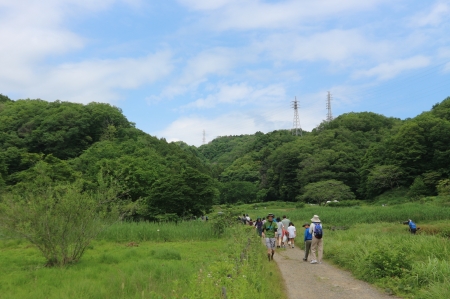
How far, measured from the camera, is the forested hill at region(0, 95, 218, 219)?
3234cm

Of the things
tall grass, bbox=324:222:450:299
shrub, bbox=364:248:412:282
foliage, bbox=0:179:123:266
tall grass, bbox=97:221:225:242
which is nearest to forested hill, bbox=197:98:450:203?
tall grass, bbox=97:221:225:242

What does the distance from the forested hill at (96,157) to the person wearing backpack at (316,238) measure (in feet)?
62.5

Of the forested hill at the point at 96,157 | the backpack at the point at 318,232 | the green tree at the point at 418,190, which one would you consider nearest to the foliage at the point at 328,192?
the green tree at the point at 418,190

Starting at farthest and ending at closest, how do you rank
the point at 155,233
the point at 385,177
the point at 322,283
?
the point at 385,177, the point at 155,233, the point at 322,283

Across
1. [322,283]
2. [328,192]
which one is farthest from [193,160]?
[322,283]

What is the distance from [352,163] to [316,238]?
213 ft

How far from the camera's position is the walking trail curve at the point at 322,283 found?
8642 millimetres

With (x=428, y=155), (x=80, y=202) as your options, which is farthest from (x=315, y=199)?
(x=80, y=202)

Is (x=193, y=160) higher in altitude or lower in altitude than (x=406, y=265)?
higher

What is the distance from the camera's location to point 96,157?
164ft

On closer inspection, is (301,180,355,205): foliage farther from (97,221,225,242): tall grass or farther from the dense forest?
(97,221,225,242): tall grass

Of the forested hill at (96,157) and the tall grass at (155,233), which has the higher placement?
the forested hill at (96,157)

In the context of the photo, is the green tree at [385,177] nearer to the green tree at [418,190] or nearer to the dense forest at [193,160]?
the dense forest at [193,160]

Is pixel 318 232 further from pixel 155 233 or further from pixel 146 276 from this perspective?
pixel 155 233
